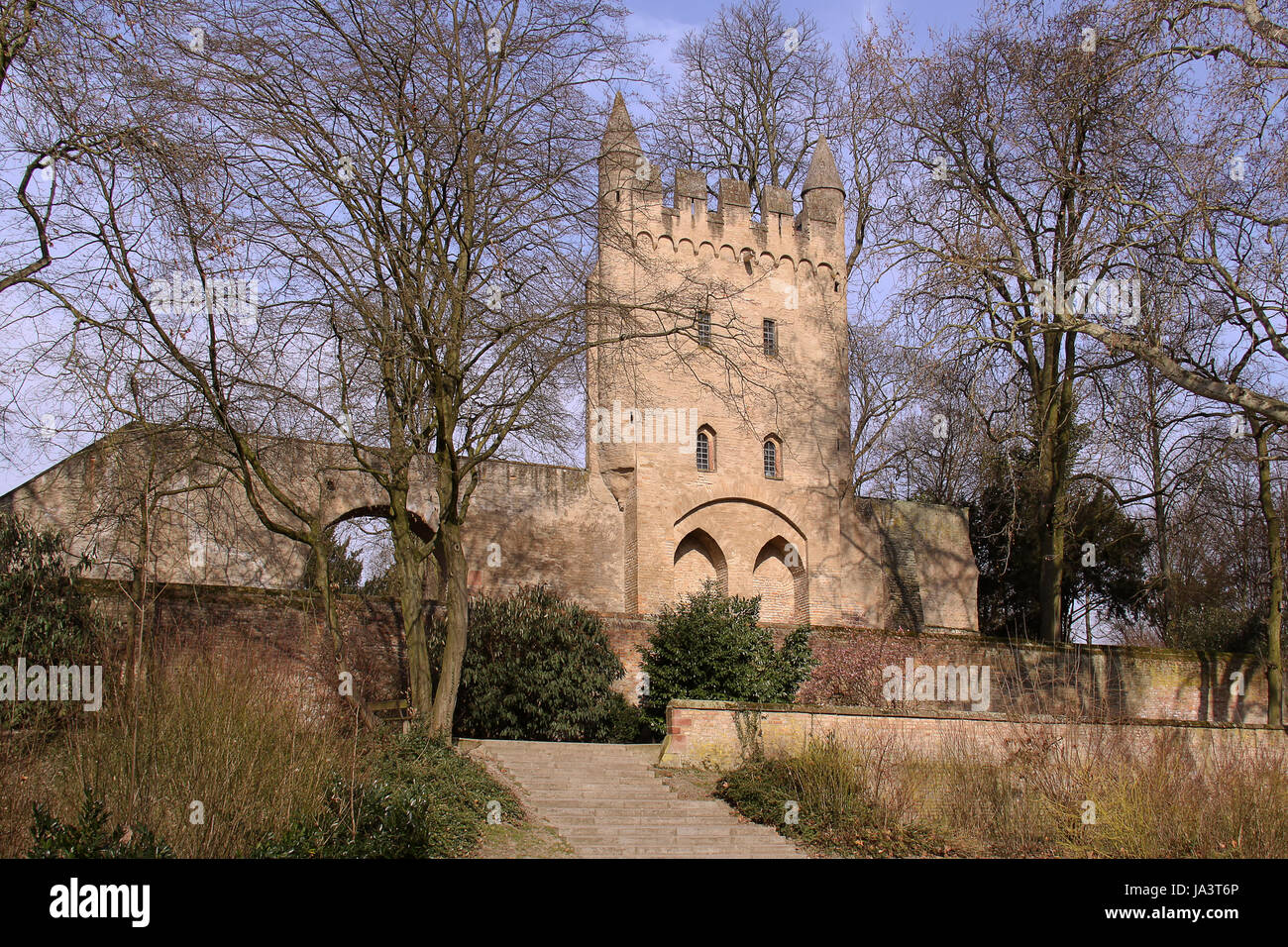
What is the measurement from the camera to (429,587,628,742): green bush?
17438 millimetres

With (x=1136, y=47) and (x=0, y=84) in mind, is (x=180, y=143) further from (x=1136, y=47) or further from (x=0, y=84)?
(x=1136, y=47)

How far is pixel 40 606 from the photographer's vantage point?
510 inches

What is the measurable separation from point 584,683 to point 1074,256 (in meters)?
9.47

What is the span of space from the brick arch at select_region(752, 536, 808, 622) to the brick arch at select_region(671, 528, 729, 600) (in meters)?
1.01

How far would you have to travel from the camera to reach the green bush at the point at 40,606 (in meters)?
12.5

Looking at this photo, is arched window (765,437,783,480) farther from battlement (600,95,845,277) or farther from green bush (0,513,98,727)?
green bush (0,513,98,727)

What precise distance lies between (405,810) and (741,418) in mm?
18016

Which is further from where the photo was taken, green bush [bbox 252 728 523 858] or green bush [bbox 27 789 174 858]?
green bush [bbox 252 728 523 858]

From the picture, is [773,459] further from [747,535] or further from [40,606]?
[40,606]

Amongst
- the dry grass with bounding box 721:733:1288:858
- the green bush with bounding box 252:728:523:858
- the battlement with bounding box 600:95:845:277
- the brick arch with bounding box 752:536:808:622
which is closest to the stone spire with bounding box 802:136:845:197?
the battlement with bounding box 600:95:845:277

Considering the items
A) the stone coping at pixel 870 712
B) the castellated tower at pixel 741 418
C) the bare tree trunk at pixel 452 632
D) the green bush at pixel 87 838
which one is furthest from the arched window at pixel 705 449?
the green bush at pixel 87 838

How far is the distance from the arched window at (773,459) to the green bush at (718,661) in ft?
26.7

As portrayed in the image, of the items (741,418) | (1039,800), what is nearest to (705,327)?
(741,418)
